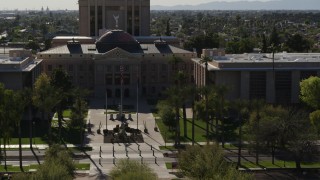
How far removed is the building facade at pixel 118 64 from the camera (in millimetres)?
138000

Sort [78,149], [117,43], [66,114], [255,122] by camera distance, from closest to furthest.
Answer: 1. [255,122]
2. [78,149]
3. [66,114]
4. [117,43]

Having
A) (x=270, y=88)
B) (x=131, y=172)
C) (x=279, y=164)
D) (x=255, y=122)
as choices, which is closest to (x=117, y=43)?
(x=270, y=88)

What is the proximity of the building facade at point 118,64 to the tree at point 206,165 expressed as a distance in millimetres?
66478

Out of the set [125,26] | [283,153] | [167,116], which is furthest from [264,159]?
[125,26]

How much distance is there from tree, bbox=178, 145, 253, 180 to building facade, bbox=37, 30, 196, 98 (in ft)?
218

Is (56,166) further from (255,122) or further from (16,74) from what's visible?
Answer: (16,74)

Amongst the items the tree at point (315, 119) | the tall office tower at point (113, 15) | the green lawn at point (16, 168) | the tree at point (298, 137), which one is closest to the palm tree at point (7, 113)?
the green lawn at point (16, 168)

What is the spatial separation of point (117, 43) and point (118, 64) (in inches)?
376

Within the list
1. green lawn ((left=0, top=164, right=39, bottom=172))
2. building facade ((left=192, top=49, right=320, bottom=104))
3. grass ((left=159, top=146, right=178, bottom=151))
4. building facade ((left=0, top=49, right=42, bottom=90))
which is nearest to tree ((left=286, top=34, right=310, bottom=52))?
A: building facade ((left=192, top=49, right=320, bottom=104))

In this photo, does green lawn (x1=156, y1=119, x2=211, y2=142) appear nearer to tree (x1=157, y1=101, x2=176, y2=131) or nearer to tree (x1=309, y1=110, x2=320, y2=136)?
tree (x1=157, y1=101, x2=176, y2=131)

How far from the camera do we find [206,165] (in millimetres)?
64562

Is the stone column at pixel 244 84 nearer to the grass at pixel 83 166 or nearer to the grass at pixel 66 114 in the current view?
the grass at pixel 66 114

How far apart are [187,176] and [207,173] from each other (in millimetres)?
4220

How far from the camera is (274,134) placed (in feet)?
262
